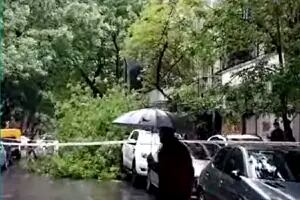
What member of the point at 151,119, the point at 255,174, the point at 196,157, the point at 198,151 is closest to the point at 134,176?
the point at 151,119

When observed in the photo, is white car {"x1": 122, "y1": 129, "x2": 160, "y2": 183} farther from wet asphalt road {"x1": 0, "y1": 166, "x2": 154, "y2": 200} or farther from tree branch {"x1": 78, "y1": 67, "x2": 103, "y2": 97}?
tree branch {"x1": 78, "y1": 67, "x2": 103, "y2": 97}

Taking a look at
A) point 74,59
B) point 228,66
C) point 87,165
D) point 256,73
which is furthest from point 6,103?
point 256,73

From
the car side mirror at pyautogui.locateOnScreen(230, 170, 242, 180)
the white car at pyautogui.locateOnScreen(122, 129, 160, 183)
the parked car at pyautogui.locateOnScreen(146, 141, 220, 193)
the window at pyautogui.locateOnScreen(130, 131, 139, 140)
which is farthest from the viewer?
the window at pyautogui.locateOnScreen(130, 131, 139, 140)

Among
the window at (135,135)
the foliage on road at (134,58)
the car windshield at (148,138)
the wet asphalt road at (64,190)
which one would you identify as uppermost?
the foliage on road at (134,58)

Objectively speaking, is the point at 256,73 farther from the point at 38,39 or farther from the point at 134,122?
the point at 38,39

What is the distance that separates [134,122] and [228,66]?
765 cm

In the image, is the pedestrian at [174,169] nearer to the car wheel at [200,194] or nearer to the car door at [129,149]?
the car wheel at [200,194]

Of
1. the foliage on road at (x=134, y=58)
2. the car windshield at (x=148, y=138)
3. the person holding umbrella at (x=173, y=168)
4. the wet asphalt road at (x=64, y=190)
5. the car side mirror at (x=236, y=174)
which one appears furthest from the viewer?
the car windshield at (x=148, y=138)

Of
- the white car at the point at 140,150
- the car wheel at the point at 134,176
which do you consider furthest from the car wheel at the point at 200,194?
the car wheel at the point at 134,176

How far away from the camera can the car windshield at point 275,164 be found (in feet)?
33.4

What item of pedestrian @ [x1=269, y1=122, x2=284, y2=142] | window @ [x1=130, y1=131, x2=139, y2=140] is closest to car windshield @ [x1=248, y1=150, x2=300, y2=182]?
pedestrian @ [x1=269, y1=122, x2=284, y2=142]

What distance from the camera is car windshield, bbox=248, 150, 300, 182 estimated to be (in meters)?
10.2

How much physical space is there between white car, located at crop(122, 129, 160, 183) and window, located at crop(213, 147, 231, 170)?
7.44m

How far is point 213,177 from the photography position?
11.6m
